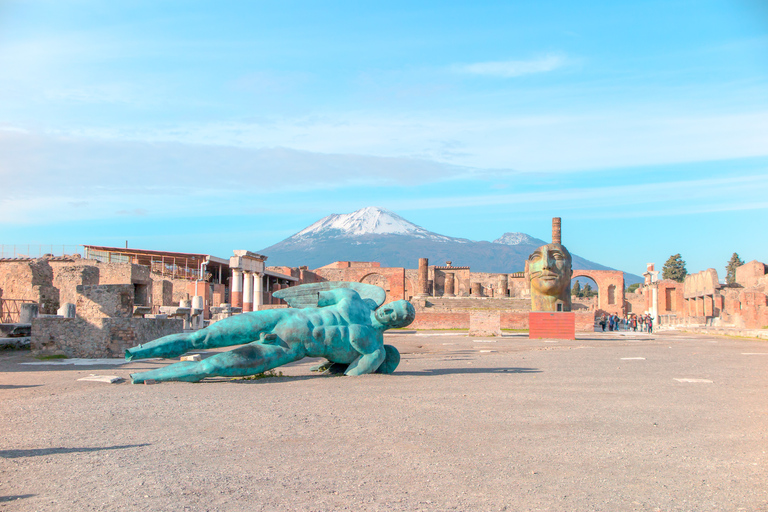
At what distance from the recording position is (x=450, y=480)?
11.9 ft

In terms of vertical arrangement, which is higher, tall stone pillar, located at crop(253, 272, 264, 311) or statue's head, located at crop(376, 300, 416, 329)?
tall stone pillar, located at crop(253, 272, 264, 311)

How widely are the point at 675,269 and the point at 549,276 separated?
187 feet

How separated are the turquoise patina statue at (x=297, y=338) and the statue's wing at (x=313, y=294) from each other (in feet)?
0.05

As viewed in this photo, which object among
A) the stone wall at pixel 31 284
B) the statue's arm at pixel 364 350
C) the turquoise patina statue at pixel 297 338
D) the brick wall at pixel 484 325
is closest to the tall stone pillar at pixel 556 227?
the brick wall at pixel 484 325

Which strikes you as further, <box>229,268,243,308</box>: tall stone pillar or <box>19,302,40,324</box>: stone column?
<box>229,268,243,308</box>: tall stone pillar

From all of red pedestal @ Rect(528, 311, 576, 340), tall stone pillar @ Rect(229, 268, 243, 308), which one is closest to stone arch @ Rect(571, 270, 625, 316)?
tall stone pillar @ Rect(229, 268, 243, 308)

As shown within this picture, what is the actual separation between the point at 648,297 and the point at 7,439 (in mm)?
53836

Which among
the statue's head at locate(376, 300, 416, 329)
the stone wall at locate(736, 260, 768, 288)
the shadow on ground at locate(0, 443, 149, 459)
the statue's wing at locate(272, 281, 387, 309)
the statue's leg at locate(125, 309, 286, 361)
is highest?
the stone wall at locate(736, 260, 768, 288)

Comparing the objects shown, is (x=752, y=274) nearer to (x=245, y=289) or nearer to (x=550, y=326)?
(x=550, y=326)

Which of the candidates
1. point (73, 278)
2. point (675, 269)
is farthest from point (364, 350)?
point (675, 269)

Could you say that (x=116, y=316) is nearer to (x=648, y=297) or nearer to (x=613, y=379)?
(x=613, y=379)

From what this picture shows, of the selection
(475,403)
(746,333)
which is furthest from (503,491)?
(746,333)

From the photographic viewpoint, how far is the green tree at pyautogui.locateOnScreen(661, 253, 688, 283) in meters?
73.9

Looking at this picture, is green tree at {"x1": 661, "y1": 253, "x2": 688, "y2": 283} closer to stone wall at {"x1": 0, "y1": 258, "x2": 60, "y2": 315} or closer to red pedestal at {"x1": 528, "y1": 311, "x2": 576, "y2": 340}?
red pedestal at {"x1": 528, "y1": 311, "x2": 576, "y2": 340}
